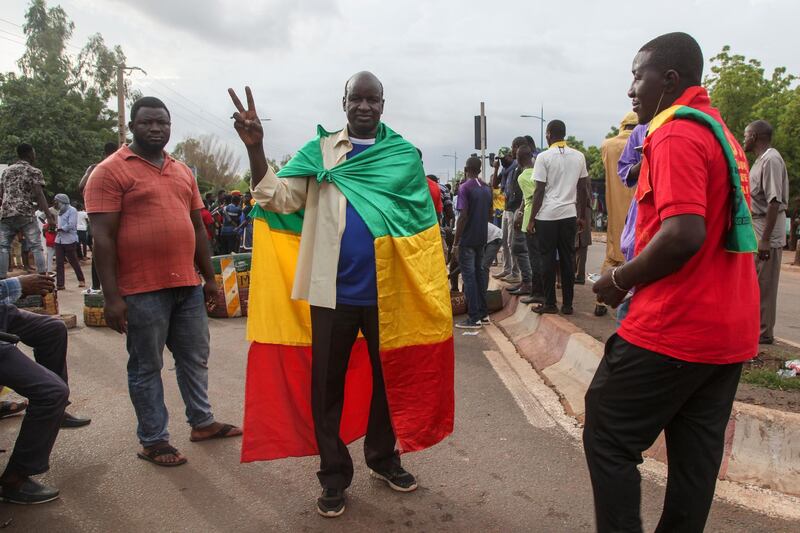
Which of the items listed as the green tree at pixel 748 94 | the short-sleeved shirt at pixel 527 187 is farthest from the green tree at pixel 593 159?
the short-sleeved shirt at pixel 527 187

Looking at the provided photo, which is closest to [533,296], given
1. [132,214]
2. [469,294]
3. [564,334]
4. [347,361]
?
[469,294]

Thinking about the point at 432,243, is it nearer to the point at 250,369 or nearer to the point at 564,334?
the point at 250,369

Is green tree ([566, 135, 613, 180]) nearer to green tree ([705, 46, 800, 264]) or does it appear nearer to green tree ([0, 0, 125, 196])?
green tree ([705, 46, 800, 264])

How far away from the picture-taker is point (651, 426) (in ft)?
6.67

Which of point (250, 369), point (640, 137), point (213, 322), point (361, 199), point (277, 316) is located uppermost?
point (640, 137)

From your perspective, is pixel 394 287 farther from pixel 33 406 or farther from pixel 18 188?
pixel 18 188

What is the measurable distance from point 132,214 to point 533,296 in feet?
15.7

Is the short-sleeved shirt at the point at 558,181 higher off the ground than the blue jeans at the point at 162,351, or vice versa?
the short-sleeved shirt at the point at 558,181

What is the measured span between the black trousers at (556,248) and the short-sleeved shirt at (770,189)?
165 cm

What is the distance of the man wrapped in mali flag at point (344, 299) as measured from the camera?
292 cm

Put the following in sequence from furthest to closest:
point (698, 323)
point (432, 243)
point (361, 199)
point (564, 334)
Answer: point (564, 334), point (432, 243), point (361, 199), point (698, 323)

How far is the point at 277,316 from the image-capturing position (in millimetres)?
3184

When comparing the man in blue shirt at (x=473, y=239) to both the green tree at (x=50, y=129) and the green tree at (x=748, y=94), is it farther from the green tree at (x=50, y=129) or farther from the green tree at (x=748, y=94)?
the green tree at (x=50, y=129)

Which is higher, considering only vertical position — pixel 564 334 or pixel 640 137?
pixel 640 137
